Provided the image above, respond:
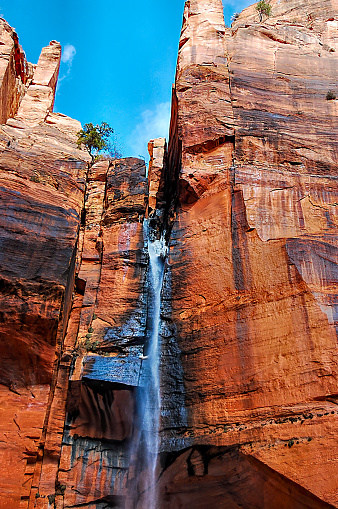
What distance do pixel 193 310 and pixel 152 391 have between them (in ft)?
9.59

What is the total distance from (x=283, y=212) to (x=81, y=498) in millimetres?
11047

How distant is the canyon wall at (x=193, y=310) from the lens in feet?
43.5

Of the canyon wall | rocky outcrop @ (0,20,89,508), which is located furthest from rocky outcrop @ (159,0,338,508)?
rocky outcrop @ (0,20,89,508)

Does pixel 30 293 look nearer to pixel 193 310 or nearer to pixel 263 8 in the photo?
pixel 193 310

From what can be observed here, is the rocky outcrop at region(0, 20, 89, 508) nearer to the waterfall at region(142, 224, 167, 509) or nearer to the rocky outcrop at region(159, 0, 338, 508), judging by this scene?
the waterfall at region(142, 224, 167, 509)

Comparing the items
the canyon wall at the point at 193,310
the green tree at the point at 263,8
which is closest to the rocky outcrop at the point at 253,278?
the canyon wall at the point at 193,310

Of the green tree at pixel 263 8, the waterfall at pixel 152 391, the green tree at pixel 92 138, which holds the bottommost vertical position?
the waterfall at pixel 152 391

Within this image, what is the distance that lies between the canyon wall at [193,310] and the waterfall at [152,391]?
0.46ft

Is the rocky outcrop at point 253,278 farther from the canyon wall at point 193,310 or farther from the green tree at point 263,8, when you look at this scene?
the green tree at point 263,8

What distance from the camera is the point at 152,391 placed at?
15.8 metres

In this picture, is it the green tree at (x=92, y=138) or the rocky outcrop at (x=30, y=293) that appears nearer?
the rocky outcrop at (x=30, y=293)

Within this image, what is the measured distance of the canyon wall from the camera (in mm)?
13258

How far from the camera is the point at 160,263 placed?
2033 cm

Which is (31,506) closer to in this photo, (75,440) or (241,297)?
(75,440)
